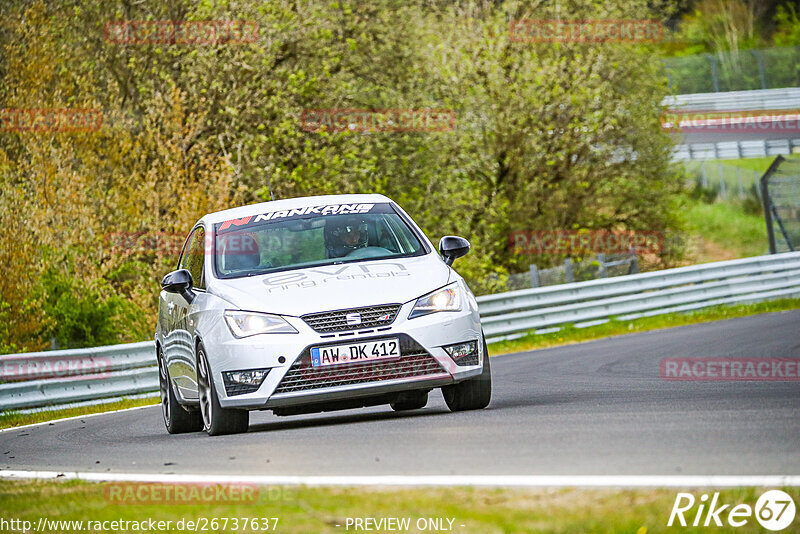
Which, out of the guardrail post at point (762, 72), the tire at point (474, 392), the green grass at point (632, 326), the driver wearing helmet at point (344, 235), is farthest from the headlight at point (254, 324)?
the guardrail post at point (762, 72)

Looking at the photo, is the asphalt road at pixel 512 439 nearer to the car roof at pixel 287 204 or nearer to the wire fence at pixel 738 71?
the car roof at pixel 287 204

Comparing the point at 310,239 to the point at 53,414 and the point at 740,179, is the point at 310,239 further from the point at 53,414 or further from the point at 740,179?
the point at 740,179

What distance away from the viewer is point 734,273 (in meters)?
24.0

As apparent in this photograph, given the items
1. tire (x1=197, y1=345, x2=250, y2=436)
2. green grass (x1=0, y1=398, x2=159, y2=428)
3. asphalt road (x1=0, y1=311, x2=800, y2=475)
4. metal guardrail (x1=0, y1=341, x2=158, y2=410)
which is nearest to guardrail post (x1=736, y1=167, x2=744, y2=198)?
metal guardrail (x1=0, y1=341, x2=158, y2=410)

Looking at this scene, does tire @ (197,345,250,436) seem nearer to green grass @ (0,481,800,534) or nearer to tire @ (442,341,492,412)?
tire @ (442,341,492,412)

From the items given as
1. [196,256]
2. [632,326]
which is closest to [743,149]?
[632,326]

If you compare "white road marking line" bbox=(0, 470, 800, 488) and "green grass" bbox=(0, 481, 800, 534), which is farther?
"white road marking line" bbox=(0, 470, 800, 488)

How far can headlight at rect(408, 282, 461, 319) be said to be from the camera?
8.59 metres

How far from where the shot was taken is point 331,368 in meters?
8.39

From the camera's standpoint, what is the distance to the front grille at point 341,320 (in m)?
8.41

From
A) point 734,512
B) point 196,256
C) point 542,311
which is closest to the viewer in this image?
point 734,512

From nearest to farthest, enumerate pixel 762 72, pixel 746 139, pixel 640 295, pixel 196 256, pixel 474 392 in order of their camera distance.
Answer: pixel 474 392, pixel 196 256, pixel 640 295, pixel 746 139, pixel 762 72

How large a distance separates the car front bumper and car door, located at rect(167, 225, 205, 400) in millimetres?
920

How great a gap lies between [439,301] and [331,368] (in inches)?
35.6
